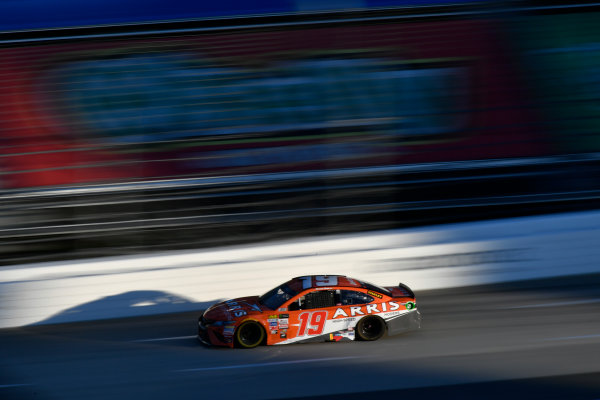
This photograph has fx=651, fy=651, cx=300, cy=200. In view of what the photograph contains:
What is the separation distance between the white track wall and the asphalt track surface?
0.34 m

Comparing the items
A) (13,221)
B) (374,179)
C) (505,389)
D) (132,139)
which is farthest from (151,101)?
(505,389)

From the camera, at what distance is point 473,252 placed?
10711 millimetres

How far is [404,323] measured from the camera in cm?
845

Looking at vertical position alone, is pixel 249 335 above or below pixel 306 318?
below

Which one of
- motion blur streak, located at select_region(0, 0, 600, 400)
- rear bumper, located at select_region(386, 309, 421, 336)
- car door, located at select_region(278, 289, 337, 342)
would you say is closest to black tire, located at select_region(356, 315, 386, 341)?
rear bumper, located at select_region(386, 309, 421, 336)

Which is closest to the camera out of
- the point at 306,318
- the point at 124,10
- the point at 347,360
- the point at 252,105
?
the point at 347,360

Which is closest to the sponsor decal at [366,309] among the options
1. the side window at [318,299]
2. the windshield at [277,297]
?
the side window at [318,299]

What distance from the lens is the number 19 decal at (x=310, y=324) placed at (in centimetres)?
828

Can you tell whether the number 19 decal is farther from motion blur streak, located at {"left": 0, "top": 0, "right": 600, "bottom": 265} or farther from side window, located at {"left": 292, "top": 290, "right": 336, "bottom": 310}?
motion blur streak, located at {"left": 0, "top": 0, "right": 600, "bottom": 265}

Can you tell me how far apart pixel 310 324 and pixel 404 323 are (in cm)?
123

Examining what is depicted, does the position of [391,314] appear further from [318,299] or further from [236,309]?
[236,309]

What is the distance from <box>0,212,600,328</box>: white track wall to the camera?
985 centimetres

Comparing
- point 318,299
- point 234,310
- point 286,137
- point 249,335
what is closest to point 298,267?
point 318,299

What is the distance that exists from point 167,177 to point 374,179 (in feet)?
13.1
